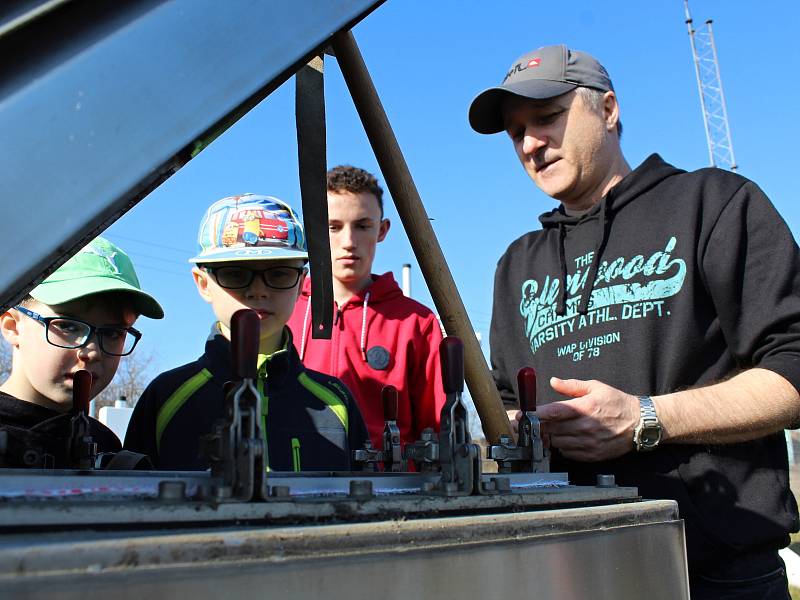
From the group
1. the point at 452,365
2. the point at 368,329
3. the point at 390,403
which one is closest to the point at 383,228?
the point at 368,329

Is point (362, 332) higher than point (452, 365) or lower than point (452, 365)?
higher

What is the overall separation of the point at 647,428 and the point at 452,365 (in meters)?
0.92

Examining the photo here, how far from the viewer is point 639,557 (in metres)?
0.97

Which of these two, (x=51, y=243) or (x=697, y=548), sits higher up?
(x=51, y=243)

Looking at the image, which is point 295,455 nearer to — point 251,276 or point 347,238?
point 251,276

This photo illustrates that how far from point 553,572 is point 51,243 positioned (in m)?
0.63

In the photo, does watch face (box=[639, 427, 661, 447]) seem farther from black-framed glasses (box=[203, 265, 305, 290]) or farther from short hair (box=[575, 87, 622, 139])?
black-framed glasses (box=[203, 265, 305, 290])

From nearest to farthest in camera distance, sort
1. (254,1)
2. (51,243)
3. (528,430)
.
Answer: (51,243)
(254,1)
(528,430)

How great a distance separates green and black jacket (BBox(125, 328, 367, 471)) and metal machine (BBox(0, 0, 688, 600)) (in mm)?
1301

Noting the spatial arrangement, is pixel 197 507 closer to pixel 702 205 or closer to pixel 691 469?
pixel 691 469

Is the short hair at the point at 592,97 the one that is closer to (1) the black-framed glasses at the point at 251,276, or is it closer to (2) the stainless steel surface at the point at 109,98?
(1) the black-framed glasses at the point at 251,276

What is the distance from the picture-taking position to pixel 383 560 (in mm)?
722

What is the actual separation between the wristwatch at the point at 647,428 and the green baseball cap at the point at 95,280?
141cm

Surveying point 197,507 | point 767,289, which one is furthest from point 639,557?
point 767,289
